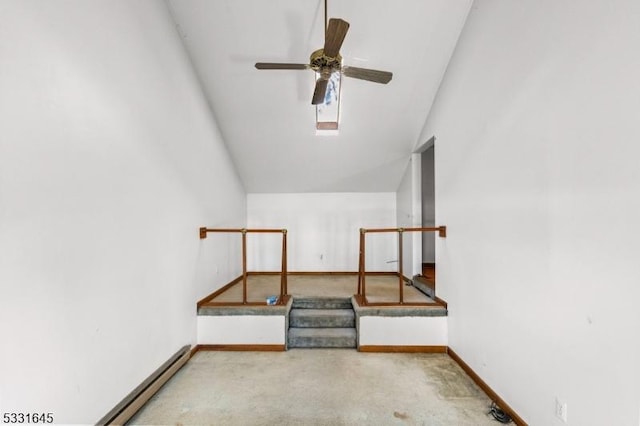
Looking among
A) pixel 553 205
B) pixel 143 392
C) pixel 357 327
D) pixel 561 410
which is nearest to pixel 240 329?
pixel 143 392

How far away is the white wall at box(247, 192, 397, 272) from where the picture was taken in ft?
18.6

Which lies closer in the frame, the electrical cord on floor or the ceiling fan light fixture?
the electrical cord on floor

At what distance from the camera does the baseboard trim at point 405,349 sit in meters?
3.22

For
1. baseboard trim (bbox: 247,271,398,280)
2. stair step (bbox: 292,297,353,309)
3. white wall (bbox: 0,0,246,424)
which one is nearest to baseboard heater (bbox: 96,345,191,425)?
Answer: white wall (bbox: 0,0,246,424)

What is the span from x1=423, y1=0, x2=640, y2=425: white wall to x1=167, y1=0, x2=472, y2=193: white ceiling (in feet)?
2.01

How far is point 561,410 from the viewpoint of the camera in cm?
168

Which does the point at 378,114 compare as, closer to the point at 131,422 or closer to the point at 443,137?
the point at 443,137

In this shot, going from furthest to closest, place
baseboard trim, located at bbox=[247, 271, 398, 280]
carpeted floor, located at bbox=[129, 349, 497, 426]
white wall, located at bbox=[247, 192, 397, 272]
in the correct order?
white wall, located at bbox=[247, 192, 397, 272], baseboard trim, located at bbox=[247, 271, 398, 280], carpeted floor, located at bbox=[129, 349, 497, 426]

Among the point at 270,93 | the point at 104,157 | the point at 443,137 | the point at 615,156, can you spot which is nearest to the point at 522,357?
the point at 615,156

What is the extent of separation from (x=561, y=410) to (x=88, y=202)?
3187 mm

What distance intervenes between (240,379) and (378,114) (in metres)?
3.56

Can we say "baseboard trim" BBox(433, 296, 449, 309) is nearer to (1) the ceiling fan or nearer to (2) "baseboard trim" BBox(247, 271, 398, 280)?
(2) "baseboard trim" BBox(247, 271, 398, 280)

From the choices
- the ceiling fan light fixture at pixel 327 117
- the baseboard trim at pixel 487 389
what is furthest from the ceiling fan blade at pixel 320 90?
the baseboard trim at pixel 487 389

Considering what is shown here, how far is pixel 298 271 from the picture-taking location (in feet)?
18.6
